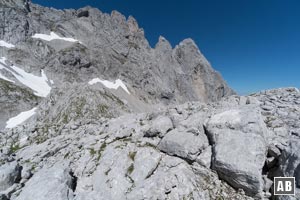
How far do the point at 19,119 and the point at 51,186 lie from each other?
79.6m

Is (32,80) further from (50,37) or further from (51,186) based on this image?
(51,186)

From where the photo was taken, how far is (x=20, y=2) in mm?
136625

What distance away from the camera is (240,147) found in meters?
12.0

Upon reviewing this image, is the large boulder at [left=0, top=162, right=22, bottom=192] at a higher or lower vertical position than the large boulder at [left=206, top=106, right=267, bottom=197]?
lower

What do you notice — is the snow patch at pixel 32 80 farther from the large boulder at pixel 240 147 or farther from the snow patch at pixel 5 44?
the large boulder at pixel 240 147

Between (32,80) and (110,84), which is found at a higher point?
(110,84)

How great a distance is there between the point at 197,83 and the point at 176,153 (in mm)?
156684

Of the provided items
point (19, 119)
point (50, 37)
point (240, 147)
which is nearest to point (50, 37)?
point (50, 37)

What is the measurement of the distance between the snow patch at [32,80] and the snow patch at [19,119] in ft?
52.4

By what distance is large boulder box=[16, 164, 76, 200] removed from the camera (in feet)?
37.4

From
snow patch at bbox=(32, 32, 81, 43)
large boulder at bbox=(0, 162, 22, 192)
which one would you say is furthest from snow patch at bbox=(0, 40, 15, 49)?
large boulder at bbox=(0, 162, 22, 192)

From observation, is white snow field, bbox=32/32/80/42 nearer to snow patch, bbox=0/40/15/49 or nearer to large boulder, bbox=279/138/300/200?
snow patch, bbox=0/40/15/49

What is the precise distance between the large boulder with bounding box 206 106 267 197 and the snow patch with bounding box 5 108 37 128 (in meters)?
79.1

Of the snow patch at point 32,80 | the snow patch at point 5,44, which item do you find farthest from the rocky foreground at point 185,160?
the snow patch at point 5,44
